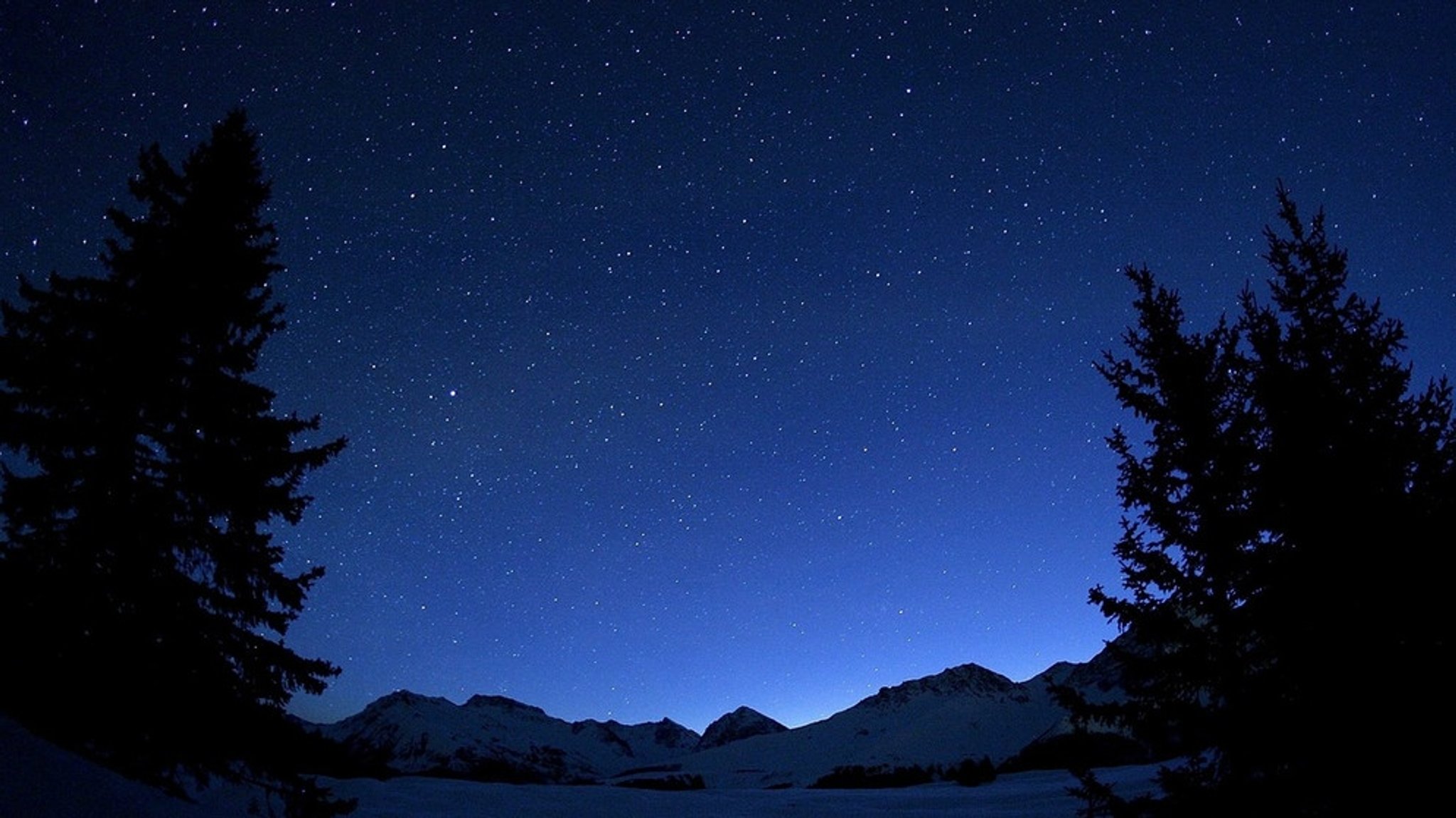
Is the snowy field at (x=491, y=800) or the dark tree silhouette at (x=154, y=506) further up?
the dark tree silhouette at (x=154, y=506)

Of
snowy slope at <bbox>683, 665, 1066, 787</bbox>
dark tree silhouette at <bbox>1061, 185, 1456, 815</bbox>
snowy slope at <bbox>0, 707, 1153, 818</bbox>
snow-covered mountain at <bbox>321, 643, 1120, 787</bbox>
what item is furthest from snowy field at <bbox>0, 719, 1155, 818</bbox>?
snowy slope at <bbox>683, 665, 1066, 787</bbox>

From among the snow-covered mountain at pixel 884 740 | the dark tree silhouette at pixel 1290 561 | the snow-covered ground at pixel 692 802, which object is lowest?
the snow-covered mountain at pixel 884 740

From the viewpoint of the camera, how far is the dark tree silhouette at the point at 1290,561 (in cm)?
652

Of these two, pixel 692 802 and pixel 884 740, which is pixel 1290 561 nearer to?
pixel 692 802

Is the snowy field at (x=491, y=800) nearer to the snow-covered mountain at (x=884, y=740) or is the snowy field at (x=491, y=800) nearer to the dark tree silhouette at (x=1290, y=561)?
the dark tree silhouette at (x=1290, y=561)

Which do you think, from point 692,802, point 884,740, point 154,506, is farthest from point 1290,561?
point 884,740

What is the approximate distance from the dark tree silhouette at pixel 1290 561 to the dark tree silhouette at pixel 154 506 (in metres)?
10.9

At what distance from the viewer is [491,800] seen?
16984 millimetres

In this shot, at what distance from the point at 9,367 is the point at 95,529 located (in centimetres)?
235

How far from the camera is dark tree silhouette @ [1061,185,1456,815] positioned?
652cm

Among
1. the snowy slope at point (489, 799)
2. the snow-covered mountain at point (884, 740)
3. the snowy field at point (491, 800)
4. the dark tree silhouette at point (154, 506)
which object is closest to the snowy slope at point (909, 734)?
the snow-covered mountain at point (884, 740)

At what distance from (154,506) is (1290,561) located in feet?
44.2

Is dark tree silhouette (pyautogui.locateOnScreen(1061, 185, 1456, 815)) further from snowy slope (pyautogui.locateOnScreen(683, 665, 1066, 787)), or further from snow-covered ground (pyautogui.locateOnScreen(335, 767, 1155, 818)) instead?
snowy slope (pyautogui.locateOnScreen(683, 665, 1066, 787))

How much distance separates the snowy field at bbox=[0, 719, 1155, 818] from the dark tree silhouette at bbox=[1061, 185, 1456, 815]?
4.61 m
